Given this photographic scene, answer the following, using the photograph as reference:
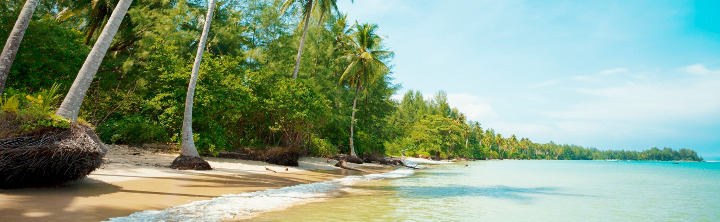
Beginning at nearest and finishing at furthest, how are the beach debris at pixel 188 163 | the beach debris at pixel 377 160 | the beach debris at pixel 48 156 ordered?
1. the beach debris at pixel 48 156
2. the beach debris at pixel 188 163
3. the beach debris at pixel 377 160

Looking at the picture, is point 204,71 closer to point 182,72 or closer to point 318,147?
point 182,72

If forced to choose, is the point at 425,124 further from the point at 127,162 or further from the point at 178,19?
the point at 127,162

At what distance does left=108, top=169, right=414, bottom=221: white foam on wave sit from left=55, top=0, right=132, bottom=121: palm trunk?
4953 mm

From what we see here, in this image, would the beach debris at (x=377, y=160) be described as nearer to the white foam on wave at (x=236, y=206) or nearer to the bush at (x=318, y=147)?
the bush at (x=318, y=147)

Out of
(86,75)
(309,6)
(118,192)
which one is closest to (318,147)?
(309,6)

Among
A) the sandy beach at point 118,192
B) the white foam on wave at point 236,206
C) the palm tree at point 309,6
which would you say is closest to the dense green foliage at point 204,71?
the palm tree at point 309,6

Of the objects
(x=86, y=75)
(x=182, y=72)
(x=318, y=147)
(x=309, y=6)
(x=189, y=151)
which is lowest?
(x=189, y=151)

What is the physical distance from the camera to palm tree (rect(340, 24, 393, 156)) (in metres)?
31.9

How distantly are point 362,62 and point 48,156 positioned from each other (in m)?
27.1

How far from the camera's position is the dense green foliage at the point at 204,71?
46.9 feet

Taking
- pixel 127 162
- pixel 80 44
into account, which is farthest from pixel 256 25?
pixel 127 162

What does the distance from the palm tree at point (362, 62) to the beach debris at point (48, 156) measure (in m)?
24.2

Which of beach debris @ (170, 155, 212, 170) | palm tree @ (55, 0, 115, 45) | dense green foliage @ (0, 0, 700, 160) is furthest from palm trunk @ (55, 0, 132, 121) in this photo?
palm tree @ (55, 0, 115, 45)

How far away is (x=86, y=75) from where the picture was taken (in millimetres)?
9938
